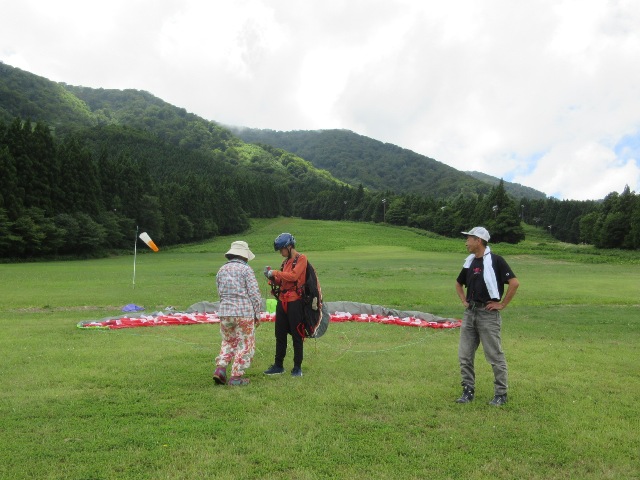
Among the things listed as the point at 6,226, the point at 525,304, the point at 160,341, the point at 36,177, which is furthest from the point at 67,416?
the point at 36,177

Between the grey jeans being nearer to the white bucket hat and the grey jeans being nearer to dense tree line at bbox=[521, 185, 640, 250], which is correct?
the white bucket hat

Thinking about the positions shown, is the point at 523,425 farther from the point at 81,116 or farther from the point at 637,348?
the point at 81,116

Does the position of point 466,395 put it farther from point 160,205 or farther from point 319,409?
point 160,205

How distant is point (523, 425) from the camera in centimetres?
627

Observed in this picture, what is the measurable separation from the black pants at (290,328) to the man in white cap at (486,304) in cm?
275

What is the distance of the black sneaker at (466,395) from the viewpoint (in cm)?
715

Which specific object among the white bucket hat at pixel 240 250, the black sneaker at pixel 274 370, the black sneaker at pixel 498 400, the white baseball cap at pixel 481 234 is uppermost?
the white baseball cap at pixel 481 234

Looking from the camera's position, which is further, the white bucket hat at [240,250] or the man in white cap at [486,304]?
the white bucket hat at [240,250]

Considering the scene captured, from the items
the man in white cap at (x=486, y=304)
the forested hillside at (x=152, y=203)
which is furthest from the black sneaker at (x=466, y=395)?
the forested hillside at (x=152, y=203)

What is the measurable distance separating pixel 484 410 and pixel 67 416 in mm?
5483

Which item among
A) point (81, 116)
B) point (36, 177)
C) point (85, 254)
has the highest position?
point (81, 116)

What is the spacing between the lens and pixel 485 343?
7281 millimetres

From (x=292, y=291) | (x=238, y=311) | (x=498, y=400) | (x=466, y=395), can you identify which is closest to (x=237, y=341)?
(x=238, y=311)

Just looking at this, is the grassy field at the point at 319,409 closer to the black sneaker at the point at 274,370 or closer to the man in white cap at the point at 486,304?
the black sneaker at the point at 274,370
